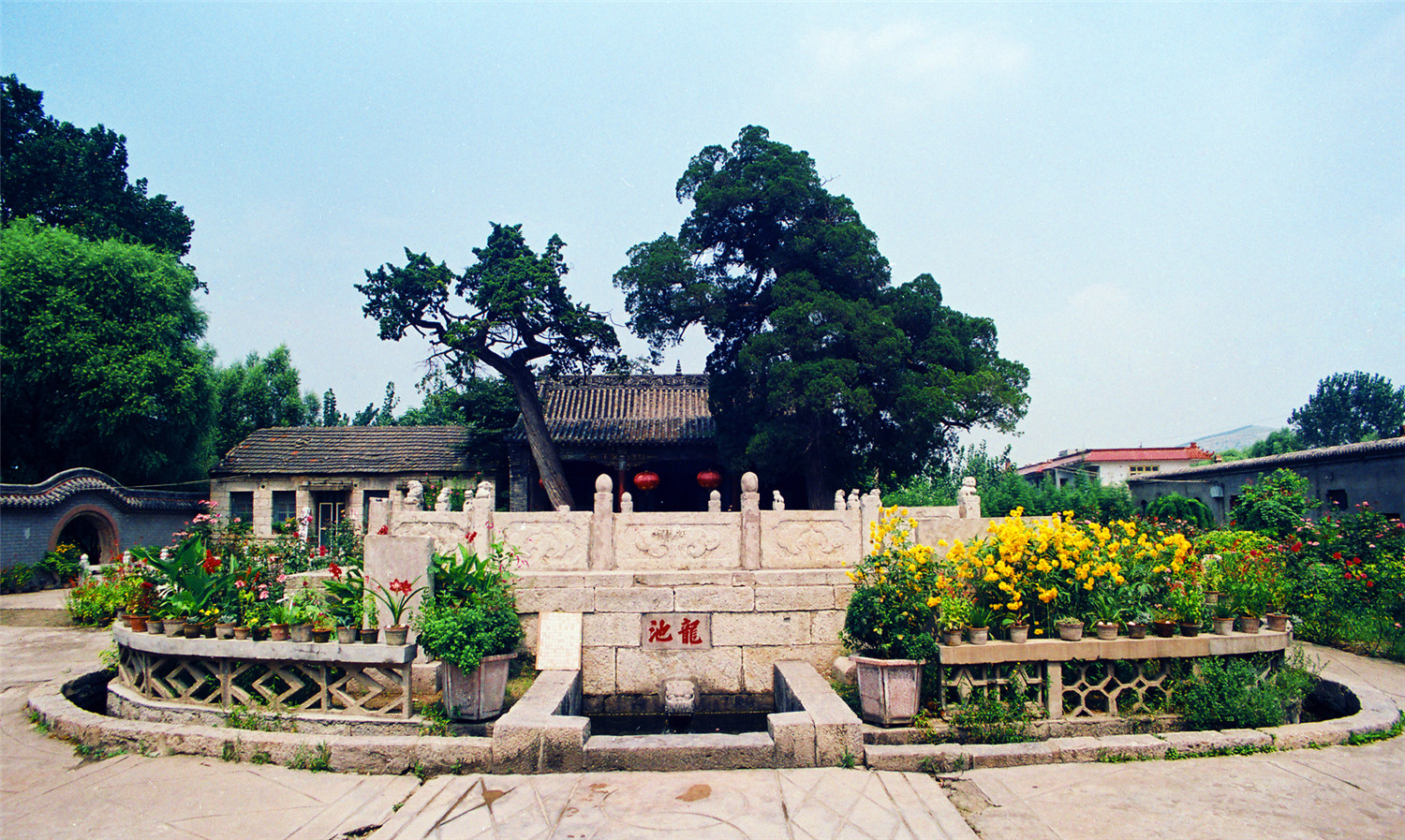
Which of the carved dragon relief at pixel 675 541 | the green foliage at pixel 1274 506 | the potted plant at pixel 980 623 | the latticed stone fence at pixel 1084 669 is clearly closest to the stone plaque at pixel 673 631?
the carved dragon relief at pixel 675 541

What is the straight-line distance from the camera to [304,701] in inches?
222

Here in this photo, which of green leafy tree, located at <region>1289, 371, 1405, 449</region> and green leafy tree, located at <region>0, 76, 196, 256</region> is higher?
green leafy tree, located at <region>0, 76, 196, 256</region>

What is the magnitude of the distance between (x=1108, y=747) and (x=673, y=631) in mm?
4451

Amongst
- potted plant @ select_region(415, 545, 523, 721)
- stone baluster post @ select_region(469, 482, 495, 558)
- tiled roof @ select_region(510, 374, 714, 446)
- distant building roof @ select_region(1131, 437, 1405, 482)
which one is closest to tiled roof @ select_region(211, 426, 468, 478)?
tiled roof @ select_region(510, 374, 714, 446)

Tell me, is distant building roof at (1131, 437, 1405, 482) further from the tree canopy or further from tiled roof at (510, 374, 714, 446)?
tiled roof at (510, 374, 714, 446)

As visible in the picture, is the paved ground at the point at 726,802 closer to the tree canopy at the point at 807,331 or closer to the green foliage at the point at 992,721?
the green foliage at the point at 992,721

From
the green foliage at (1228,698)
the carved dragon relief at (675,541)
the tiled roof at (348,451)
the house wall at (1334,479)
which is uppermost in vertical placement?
the tiled roof at (348,451)

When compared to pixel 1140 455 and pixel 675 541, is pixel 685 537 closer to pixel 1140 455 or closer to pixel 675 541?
pixel 675 541

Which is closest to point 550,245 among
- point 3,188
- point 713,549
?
point 713,549

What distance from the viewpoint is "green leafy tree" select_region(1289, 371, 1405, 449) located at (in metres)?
46.6

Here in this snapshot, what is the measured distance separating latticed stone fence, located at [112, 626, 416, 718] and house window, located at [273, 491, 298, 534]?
48.9ft

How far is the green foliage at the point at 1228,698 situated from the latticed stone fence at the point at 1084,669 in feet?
0.29

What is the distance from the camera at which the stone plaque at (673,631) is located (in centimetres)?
800

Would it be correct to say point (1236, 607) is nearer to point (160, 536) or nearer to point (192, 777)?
point (192, 777)
